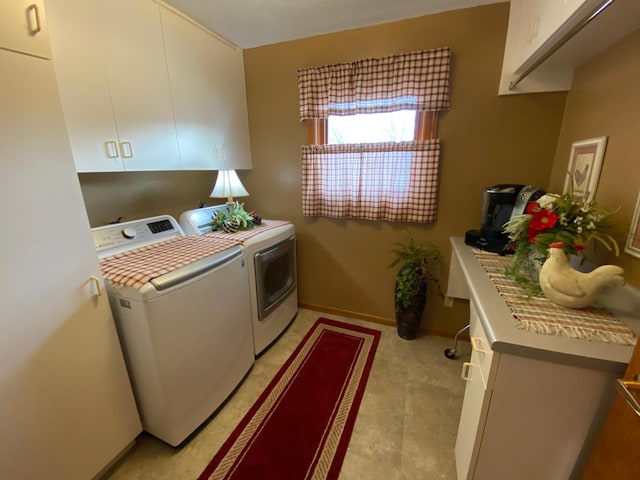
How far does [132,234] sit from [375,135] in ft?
5.93

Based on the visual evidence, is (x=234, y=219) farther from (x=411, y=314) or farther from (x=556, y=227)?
(x=556, y=227)

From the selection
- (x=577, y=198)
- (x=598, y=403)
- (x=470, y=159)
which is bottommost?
(x=598, y=403)

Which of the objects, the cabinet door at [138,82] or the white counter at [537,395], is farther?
the cabinet door at [138,82]

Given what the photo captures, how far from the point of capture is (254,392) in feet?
5.67

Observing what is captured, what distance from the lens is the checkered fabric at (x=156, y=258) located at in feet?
3.89

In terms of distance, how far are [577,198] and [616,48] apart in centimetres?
65

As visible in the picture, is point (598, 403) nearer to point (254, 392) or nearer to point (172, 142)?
point (254, 392)

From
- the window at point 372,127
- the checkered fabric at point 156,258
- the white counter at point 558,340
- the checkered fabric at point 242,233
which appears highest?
the window at point 372,127

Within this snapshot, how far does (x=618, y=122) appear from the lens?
1114mm

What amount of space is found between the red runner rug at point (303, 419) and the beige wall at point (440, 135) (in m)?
0.61

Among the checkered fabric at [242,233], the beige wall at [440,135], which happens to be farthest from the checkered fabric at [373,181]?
the checkered fabric at [242,233]

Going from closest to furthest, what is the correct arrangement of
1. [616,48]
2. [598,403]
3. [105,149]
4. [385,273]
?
[598,403]
[616,48]
[105,149]
[385,273]

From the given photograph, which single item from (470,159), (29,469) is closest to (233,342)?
(29,469)

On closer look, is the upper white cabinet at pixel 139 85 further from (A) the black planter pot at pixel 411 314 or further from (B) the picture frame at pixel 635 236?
(B) the picture frame at pixel 635 236
